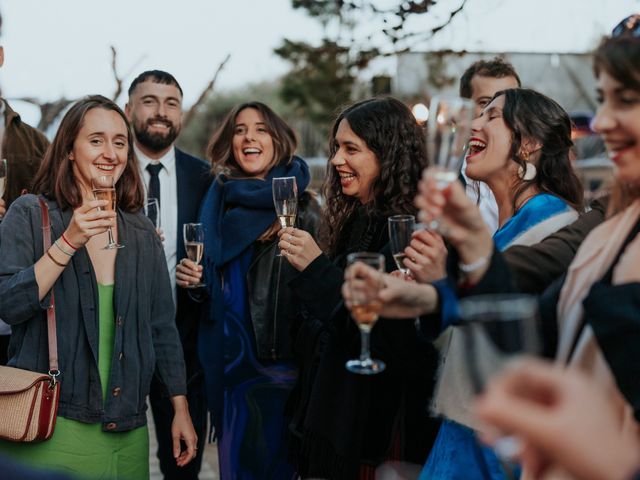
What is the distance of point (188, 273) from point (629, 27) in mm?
2833

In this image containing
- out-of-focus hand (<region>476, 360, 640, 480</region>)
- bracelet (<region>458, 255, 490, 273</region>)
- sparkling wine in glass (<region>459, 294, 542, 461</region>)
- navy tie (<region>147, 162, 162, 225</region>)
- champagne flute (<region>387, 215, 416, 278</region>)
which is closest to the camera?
out-of-focus hand (<region>476, 360, 640, 480</region>)

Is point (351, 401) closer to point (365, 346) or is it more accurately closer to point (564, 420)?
point (365, 346)

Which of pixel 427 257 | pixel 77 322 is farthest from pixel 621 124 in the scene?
pixel 77 322

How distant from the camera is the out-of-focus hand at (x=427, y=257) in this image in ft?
9.19

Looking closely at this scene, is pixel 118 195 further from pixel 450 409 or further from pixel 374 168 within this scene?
pixel 450 409

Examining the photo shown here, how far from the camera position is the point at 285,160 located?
16.6 ft

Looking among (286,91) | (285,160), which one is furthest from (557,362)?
(286,91)

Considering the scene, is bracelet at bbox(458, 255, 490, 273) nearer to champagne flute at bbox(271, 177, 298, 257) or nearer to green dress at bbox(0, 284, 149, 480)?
champagne flute at bbox(271, 177, 298, 257)

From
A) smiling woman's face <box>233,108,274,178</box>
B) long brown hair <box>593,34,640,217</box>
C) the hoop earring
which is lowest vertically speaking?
the hoop earring

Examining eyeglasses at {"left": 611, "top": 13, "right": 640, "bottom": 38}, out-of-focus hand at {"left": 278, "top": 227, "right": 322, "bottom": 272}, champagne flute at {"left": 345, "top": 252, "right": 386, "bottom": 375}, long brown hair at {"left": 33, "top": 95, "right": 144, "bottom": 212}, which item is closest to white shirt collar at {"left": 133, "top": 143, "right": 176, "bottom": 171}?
long brown hair at {"left": 33, "top": 95, "right": 144, "bottom": 212}

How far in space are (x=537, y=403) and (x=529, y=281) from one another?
140cm

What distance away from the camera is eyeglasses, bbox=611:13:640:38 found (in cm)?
218

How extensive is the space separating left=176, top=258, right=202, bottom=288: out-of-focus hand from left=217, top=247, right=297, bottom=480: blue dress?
0.27 meters

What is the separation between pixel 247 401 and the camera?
4.54 metres
